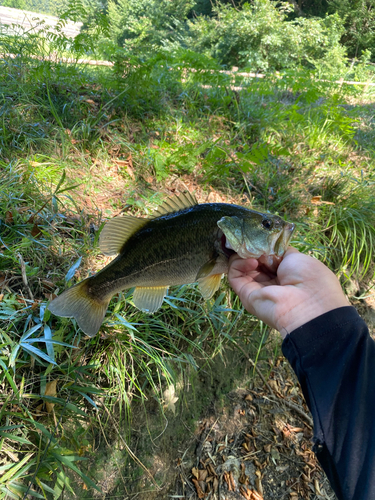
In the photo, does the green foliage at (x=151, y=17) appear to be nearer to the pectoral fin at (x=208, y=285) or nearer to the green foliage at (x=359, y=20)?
the green foliage at (x=359, y=20)

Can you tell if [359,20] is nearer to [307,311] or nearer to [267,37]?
[267,37]

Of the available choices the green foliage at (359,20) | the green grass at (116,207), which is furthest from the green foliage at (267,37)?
the green grass at (116,207)

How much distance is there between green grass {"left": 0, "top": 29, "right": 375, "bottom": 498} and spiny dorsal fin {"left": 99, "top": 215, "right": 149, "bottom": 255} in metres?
0.75

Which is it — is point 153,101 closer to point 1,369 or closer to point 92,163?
point 92,163

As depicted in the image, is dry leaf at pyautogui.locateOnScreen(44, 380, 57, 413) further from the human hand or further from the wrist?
the wrist

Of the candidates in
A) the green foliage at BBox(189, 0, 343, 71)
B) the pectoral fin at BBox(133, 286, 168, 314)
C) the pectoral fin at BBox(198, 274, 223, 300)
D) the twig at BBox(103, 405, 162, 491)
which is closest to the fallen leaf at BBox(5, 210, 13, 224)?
the pectoral fin at BBox(133, 286, 168, 314)

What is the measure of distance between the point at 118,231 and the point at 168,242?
0.29m

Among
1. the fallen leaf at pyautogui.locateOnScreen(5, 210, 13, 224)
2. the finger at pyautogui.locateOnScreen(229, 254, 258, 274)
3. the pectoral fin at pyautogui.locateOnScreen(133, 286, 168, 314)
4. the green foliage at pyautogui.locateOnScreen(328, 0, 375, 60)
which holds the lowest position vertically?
the fallen leaf at pyautogui.locateOnScreen(5, 210, 13, 224)

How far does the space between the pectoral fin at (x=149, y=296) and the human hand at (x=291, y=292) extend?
0.46 metres

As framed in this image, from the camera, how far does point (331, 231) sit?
391cm

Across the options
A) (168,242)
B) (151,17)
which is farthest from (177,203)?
(151,17)

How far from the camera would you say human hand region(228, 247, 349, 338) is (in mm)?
1578

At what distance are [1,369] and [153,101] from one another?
4.16m

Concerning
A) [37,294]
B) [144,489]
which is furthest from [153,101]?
[144,489]
